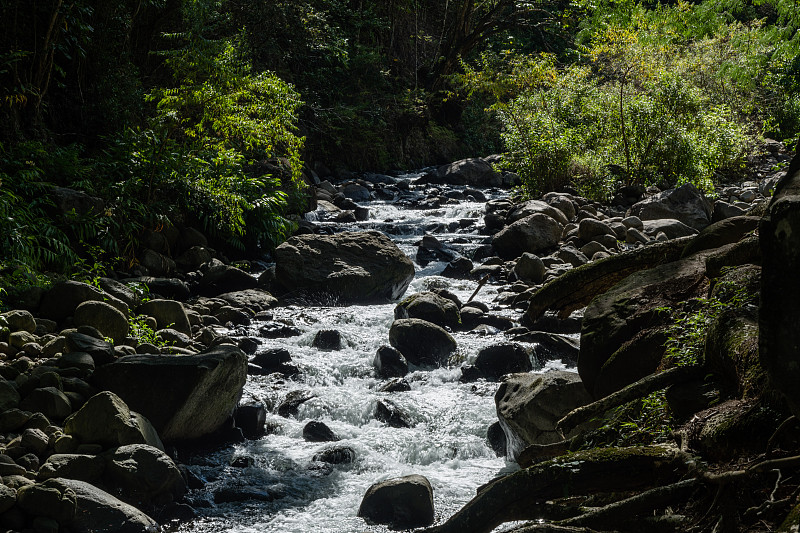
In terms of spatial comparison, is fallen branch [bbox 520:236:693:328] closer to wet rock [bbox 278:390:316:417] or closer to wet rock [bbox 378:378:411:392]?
wet rock [bbox 378:378:411:392]

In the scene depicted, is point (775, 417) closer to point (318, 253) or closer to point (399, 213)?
point (318, 253)

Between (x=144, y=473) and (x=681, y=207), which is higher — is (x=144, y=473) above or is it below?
below

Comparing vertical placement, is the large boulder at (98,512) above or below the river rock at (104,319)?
below

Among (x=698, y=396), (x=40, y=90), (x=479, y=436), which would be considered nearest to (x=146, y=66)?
(x=40, y=90)

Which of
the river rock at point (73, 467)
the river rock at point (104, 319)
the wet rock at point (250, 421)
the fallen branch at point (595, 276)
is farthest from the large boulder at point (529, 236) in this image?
the river rock at point (73, 467)

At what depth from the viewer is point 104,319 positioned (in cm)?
692

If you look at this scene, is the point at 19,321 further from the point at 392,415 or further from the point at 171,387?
the point at 392,415

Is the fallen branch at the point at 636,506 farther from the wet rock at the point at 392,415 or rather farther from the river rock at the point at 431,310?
the river rock at the point at 431,310

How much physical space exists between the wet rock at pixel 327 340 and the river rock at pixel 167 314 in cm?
163

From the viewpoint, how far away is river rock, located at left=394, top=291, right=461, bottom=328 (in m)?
9.45

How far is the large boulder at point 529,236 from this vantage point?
12664 millimetres

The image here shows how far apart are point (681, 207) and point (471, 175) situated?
27.8ft

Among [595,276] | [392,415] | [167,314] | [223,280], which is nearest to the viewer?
[595,276]

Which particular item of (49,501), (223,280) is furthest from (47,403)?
(223,280)
